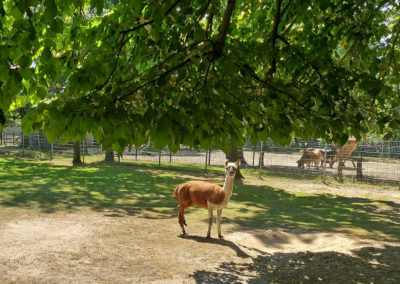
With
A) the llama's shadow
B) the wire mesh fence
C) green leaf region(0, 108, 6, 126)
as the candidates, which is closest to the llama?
the llama's shadow

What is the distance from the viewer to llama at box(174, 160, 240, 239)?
8.02 metres

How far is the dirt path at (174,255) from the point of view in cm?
588

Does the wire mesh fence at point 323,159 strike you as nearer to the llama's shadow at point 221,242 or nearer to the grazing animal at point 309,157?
the grazing animal at point 309,157

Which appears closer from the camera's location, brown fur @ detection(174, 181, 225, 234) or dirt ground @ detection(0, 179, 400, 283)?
dirt ground @ detection(0, 179, 400, 283)

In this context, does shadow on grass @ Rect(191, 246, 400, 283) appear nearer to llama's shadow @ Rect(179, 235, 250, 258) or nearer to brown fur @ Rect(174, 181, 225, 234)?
llama's shadow @ Rect(179, 235, 250, 258)

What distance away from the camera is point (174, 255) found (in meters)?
6.86

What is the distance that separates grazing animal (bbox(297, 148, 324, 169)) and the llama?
11.6 m

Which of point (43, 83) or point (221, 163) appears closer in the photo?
point (43, 83)

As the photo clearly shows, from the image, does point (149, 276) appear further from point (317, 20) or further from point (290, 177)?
point (290, 177)

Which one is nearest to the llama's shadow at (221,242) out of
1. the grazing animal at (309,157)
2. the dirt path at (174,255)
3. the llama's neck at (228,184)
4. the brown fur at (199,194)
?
the dirt path at (174,255)

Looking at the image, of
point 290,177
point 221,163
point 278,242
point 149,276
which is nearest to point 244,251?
point 278,242

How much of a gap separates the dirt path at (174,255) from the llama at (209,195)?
456mm

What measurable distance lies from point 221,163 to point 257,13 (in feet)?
49.6

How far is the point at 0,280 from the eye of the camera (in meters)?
5.54
